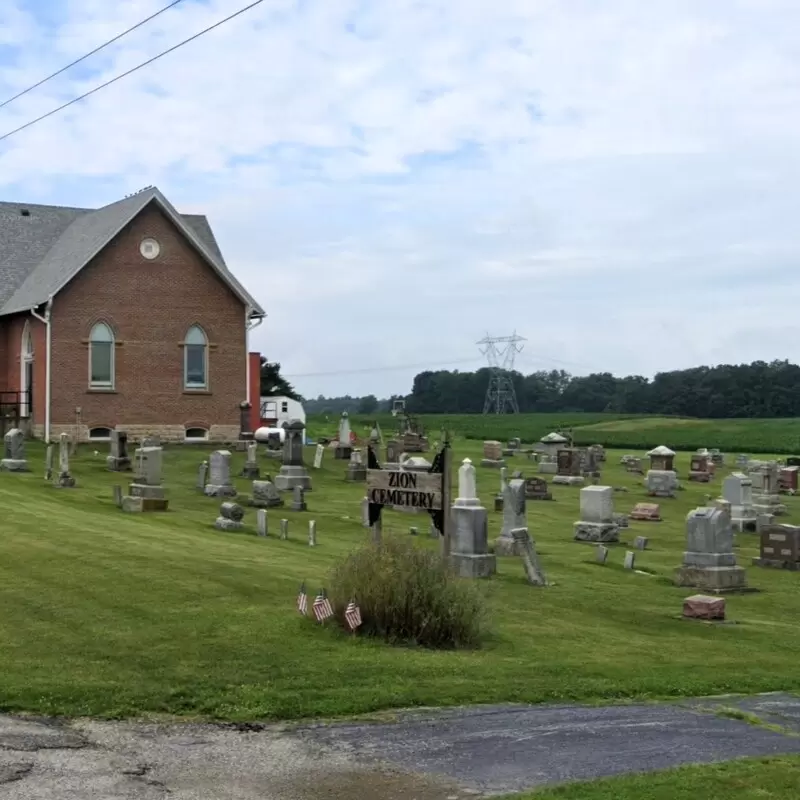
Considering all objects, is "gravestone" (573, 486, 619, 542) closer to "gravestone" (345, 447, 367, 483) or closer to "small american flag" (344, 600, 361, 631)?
"gravestone" (345, 447, 367, 483)

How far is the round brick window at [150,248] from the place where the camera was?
40.3 metres

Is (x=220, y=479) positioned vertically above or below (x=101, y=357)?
below

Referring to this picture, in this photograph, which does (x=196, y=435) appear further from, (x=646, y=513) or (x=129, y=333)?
(x=646, y=513)

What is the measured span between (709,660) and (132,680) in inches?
257

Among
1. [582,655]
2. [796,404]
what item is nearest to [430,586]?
[582,655]

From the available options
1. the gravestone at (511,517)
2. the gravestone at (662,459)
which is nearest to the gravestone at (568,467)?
the gravestone at (662,459)

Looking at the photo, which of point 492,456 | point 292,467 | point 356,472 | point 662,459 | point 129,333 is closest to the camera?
point 292,467

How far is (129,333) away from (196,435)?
4407mm

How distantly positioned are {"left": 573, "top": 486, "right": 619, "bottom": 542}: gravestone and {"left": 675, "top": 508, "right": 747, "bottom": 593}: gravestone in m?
4.84

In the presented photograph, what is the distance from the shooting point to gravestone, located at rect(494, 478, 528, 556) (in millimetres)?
21797

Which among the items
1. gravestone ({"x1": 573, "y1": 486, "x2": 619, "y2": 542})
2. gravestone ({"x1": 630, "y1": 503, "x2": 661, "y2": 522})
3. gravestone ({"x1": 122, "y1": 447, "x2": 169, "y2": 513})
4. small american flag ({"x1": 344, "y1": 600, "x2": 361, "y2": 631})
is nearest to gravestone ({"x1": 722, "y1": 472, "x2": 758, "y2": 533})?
gravestone ({"x1": 630, "y1": 503, "x2": 661, "y2": 522})

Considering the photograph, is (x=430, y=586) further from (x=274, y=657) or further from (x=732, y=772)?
(x=732, y=772)

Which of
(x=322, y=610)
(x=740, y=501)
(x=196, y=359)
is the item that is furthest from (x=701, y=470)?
(x=322, y=610)

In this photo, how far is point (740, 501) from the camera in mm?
30141
